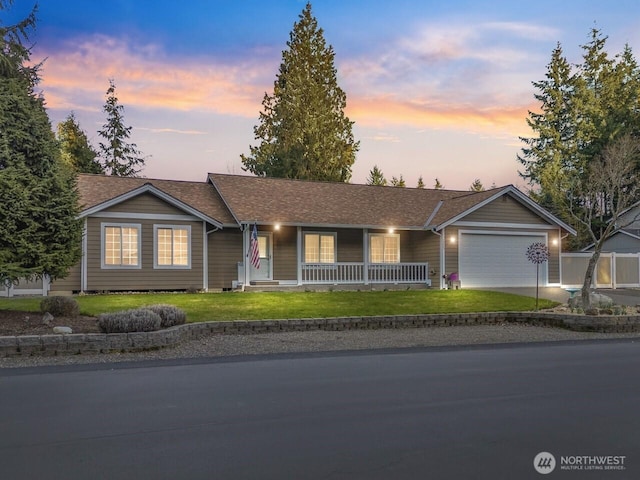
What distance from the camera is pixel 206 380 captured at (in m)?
8.24

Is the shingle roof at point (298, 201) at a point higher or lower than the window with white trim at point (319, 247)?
higher

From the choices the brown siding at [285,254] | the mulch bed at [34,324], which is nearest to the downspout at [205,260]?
the brown siding at [285,254]

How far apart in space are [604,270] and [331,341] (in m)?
20.3

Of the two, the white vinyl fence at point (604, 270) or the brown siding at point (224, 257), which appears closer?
the brown siding at point (224, 257)

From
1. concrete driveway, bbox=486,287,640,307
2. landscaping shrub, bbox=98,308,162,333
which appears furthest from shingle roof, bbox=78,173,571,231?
landscaping shrub, bbox=98,308,162,333

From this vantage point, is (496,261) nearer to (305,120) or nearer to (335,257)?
(335,257)

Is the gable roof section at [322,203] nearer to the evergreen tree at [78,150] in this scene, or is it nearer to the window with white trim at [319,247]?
the window with white trim at [319,247]

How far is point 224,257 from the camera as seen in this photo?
23.8 metres

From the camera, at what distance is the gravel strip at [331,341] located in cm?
1043

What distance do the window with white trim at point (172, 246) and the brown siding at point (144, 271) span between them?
0.16 metres

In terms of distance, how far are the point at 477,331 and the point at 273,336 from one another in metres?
5.35

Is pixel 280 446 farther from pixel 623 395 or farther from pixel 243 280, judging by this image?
pixel 243 280

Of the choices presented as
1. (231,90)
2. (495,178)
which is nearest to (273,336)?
(231,90)

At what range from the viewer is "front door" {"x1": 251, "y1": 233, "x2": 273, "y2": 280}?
79.7ft
